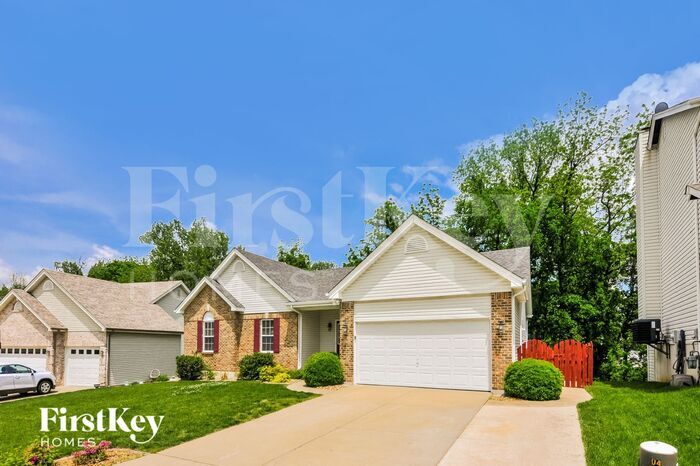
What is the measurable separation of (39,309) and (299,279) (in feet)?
46.1

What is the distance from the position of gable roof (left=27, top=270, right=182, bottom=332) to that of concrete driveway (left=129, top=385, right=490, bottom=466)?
16354 millimetres

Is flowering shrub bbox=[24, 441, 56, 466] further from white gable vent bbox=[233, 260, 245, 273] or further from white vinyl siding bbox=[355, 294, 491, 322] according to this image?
white gable vent bbox=[233, 260, 245, 273]

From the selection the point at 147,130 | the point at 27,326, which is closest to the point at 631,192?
the point at 147,130

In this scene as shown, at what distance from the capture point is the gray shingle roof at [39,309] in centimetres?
2438

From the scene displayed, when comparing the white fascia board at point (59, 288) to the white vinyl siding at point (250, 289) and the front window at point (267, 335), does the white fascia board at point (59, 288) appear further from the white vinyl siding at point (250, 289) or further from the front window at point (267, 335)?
the front window at point (267, 335)

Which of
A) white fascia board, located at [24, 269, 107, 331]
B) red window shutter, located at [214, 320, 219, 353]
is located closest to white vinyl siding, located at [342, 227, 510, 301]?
red window shutter, located at [214, 320, 219, 353]

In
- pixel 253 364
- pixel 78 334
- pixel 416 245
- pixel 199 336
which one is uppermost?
pixel 416 245

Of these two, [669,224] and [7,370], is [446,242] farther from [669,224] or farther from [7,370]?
[7,370]

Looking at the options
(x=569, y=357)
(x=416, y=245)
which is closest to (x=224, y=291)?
(x=416, y=245)

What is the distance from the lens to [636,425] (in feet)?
27.2

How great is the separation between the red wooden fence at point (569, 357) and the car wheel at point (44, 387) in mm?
20437

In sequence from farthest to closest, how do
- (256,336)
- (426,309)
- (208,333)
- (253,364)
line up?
(208,333) < (256,336) < (253,364) < (426,309)

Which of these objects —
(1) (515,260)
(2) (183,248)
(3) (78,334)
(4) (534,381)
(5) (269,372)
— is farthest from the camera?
(2) (183,248)

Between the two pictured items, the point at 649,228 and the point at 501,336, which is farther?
the point at 649,228
